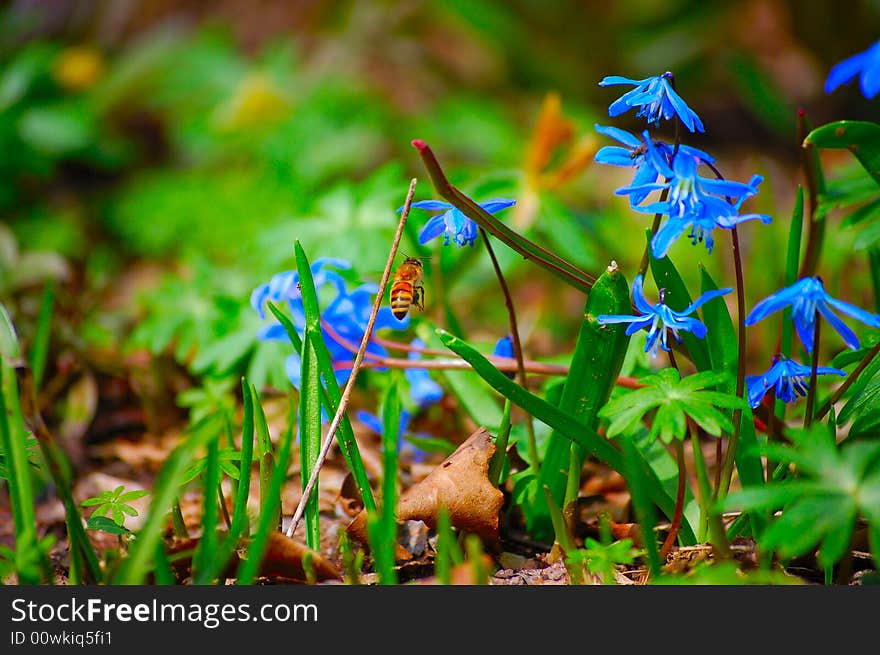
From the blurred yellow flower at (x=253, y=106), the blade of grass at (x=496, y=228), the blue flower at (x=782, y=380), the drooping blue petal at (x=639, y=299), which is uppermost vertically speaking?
the blurred yellow flower at (x=253, y=106)

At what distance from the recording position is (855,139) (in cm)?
151

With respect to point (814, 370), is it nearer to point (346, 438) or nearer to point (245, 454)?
point (346, 438)

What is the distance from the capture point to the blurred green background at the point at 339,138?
9.30 ft

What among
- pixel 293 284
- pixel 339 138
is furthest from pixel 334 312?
pixel 339 138

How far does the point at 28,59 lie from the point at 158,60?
111 centimetres

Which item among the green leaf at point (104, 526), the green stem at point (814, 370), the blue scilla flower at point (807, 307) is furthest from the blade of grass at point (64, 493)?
the green stem at point (814, 370)

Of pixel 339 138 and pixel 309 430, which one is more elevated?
pixel 339 138

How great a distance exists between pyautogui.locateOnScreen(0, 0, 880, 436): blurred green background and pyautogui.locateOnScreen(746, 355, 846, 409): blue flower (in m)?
1.30

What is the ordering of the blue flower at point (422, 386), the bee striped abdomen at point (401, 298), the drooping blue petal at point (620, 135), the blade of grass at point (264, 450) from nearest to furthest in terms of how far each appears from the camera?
the drooping blue petal at point (620, 135) → the blade of grass at point (264, 450) → the bee striped abdomen at point (401, 298) → the blue flower at point (422, 386)

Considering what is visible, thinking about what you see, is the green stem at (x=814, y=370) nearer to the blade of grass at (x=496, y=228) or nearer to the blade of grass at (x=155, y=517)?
the blade of grass at (x=496, y=228)

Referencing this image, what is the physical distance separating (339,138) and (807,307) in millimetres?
3469

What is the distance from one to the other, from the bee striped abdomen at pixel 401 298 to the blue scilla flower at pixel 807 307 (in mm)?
699

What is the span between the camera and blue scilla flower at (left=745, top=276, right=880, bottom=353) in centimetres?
125

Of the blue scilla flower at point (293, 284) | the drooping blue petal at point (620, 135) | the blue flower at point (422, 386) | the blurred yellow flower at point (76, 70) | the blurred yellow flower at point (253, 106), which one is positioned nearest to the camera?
the drooping blue petal at point (620, 135)
